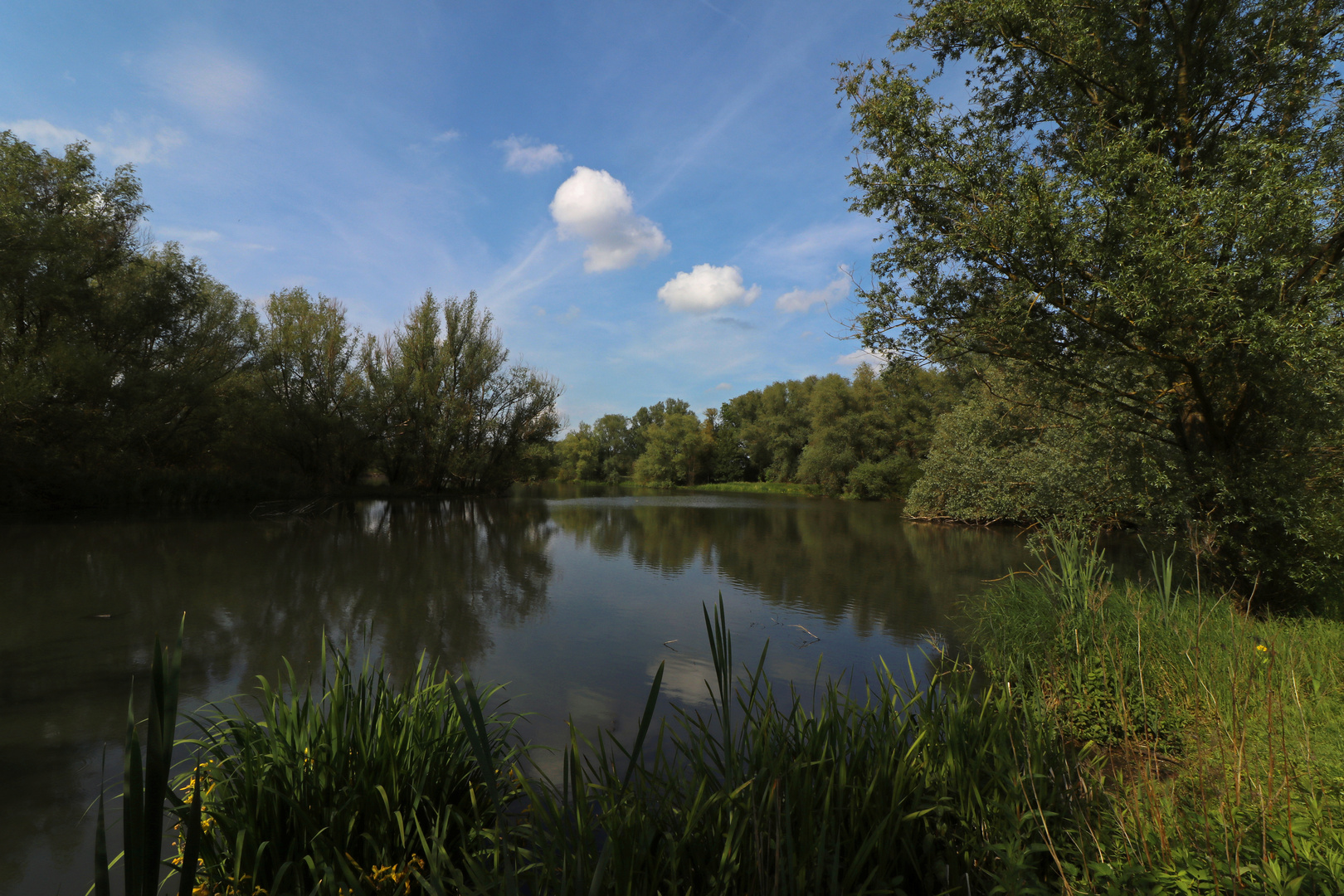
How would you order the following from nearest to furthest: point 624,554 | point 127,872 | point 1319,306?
point 127,872, point 1319,306, point 624,554

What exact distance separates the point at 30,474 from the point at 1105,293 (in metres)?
25.1

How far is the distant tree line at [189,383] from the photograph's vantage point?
687 inches

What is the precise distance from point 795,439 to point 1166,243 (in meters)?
46.1

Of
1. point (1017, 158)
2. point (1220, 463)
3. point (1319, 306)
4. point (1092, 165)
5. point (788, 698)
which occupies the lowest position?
point (788, 698)

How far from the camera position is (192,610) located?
27.9 feet

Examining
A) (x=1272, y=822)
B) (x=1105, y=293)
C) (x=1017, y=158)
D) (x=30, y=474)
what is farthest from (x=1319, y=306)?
(x=30, y=474)

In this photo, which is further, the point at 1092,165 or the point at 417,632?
the point at 417,632

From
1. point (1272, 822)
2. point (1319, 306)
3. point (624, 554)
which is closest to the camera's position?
point (1272, 822)

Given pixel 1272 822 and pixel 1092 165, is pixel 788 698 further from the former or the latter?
pixel 1092 165

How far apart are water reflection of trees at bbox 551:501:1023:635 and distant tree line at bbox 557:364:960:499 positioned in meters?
3.56

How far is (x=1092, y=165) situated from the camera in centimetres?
610

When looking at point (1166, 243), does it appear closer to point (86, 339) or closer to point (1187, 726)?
point (1187, 726)

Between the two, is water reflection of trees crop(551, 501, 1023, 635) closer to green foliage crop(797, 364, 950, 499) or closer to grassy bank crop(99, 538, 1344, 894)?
grassy bank crop(99, 538, 1344, 894)

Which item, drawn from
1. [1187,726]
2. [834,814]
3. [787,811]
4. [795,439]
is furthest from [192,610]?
[795,439]
